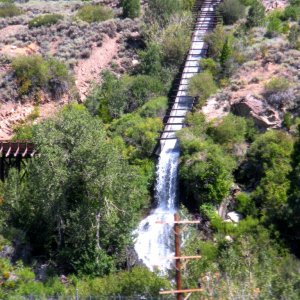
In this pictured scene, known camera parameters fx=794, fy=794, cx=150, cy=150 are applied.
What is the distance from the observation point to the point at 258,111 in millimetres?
48938

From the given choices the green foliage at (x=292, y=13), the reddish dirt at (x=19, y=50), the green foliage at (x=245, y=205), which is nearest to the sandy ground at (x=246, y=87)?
the green foliage at (x=245, y=205)

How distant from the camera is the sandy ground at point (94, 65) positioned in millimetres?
61500

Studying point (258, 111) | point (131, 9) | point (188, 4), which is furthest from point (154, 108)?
point (188, 4)

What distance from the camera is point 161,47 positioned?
204 ft

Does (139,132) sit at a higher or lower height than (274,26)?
higher

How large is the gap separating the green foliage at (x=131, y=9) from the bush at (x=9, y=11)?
1157 cm

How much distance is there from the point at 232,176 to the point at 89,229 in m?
10.1

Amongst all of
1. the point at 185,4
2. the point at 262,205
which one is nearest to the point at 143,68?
the point at 185,4

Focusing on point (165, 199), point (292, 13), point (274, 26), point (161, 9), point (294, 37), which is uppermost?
point (294, 37)

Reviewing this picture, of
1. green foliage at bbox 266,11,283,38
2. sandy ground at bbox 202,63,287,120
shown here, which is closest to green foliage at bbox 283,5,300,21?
green foliage at bbox 266,11,283,38

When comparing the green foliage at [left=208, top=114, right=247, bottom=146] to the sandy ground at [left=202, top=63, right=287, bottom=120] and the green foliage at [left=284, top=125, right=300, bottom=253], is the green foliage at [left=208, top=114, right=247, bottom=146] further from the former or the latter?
the green foliage at [left=284, top=125, right=300, bottom=253]

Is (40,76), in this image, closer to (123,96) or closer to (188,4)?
(123,96)

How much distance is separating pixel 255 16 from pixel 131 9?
1261cm

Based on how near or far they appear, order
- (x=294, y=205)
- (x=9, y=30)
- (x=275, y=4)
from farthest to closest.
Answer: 1. (x=275, y=4)
2. (x=9, y=30)
3. (x=294, y=205)
